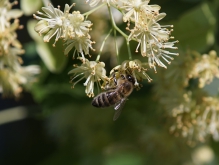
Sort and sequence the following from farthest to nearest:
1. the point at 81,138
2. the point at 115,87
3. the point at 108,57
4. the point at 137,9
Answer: the point at 81,138 < the point at 108,57 < the point at 115,87 < the point at 137,9

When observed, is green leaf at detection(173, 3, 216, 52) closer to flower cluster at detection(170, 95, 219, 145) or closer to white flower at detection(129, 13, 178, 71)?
flower cluster at detection(170, 95, 219, 145)

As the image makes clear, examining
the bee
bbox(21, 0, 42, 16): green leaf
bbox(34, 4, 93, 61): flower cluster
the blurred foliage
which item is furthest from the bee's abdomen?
bbox(21, 0, 42, 16): green leaf

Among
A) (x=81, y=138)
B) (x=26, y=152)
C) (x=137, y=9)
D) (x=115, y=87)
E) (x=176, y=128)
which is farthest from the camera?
(x=26, y=152)

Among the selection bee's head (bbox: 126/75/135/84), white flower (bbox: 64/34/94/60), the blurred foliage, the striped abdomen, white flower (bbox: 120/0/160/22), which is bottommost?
the blurred foliage

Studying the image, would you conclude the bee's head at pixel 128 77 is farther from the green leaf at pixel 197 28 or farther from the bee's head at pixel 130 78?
the green leaf at pixel 197 28

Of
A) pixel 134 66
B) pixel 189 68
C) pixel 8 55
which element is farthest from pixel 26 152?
pixel 134 66

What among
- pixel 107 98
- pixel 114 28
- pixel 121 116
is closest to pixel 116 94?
pixel 107 98

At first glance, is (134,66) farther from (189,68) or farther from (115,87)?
(189,68)
